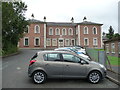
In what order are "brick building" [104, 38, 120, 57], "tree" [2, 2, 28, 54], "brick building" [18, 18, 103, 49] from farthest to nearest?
1. "brick building" [18, 18, 103, 49]
2. "tree" [2, 2, 28, 54]
3. "brick building" [104, 38, 120, 57]

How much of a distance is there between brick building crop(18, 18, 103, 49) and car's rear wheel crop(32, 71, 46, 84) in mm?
37292

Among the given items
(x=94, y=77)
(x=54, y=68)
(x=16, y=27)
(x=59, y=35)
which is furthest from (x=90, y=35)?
(x=54, y=68)

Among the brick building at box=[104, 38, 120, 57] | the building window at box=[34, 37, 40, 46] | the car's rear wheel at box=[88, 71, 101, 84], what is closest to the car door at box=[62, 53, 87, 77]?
the car's rear wheel at box=[88, 71, 101, 84]

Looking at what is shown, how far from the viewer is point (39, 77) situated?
6.64 meters

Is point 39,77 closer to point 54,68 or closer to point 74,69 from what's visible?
point 54,68

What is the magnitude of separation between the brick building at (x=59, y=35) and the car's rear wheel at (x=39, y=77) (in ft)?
122

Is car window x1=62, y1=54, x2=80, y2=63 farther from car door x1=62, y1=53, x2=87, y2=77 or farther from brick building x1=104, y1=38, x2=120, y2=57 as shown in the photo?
brick building x1=104, y1=38, x2=120, y2=57

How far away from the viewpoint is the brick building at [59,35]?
43.3 metres

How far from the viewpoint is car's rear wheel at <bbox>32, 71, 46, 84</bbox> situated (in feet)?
21.7

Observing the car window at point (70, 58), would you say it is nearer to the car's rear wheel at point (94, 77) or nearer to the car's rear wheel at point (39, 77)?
the car's rear wheel at point (94, 77)

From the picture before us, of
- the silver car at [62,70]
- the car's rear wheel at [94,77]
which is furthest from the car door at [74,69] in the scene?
the car's rear wheel at [94,77]

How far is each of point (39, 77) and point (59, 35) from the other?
4014 centimetres

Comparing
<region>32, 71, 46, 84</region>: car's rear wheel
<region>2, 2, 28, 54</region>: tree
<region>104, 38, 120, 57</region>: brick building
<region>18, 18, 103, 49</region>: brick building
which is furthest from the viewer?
<region>18, 18, 103, 49</region>: brick building

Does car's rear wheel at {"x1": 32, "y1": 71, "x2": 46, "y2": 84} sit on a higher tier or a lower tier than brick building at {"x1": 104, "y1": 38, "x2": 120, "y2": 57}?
lower
